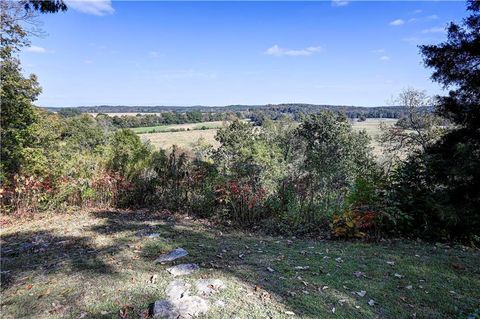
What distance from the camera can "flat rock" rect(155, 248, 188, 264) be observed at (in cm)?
397

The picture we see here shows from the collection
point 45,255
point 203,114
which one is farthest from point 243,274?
point 203,114

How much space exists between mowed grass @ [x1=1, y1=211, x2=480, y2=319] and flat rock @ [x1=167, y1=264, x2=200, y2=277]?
86 mm

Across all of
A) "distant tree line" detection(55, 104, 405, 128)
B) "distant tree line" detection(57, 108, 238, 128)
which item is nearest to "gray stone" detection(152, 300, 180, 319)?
"distant tree line" detection(55, 104, 405, 128)

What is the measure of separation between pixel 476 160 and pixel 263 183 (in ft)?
12.1

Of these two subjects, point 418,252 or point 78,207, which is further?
point 78,207

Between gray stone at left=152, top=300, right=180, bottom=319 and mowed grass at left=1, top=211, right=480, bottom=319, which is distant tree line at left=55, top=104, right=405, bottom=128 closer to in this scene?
mowed grass at left=1, top=211, right=480, bottom=319

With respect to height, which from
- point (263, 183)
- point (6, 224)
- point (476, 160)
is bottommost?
point (6, 224)

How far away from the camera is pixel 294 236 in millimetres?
5477

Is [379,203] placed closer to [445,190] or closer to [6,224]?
[445,190]

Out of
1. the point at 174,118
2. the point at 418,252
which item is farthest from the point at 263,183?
the point at 174,118

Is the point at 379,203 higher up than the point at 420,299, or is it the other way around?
the point at 379,203

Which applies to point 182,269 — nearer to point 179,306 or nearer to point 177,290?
point 177,290

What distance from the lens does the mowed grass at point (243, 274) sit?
2896mm

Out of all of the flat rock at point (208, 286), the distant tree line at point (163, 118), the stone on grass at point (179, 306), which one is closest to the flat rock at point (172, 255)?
the flat rock at point (208, 286)
